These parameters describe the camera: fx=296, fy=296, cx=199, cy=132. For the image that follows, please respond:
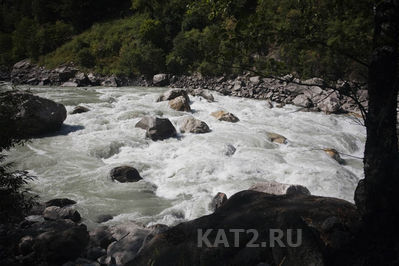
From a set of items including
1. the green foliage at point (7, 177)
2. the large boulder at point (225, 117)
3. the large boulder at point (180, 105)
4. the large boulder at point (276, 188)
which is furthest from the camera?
the large boulder at point (180, 105)

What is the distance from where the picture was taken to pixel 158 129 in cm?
1006

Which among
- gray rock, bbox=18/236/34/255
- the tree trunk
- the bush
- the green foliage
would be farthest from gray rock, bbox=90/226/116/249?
the bush

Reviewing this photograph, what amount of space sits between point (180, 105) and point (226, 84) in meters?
6.71

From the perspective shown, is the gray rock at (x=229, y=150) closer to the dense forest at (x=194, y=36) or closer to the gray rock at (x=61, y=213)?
the dense forest at (x=194, y=36)

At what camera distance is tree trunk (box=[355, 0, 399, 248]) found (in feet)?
8.58

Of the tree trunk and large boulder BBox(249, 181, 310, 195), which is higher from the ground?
the tree trunk

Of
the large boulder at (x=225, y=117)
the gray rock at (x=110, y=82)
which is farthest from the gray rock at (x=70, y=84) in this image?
the large boulder at (x=225, y=117)

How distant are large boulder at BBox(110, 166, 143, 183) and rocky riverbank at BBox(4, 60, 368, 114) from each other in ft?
24.3

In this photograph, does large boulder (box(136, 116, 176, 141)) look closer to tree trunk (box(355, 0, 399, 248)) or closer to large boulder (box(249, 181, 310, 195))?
large boulder (box(249, 181, 310, 195))

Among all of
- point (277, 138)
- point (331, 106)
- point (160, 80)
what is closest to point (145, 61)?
point (160, 80)

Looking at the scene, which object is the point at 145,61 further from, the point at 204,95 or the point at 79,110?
the point at 79,110

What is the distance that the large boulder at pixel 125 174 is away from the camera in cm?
728

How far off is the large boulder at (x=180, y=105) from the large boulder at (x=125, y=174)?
626 cm

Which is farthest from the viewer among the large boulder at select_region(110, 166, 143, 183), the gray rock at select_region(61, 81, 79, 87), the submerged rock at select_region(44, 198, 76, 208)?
the gray rock at select_region(61, 81, 79, 87)
